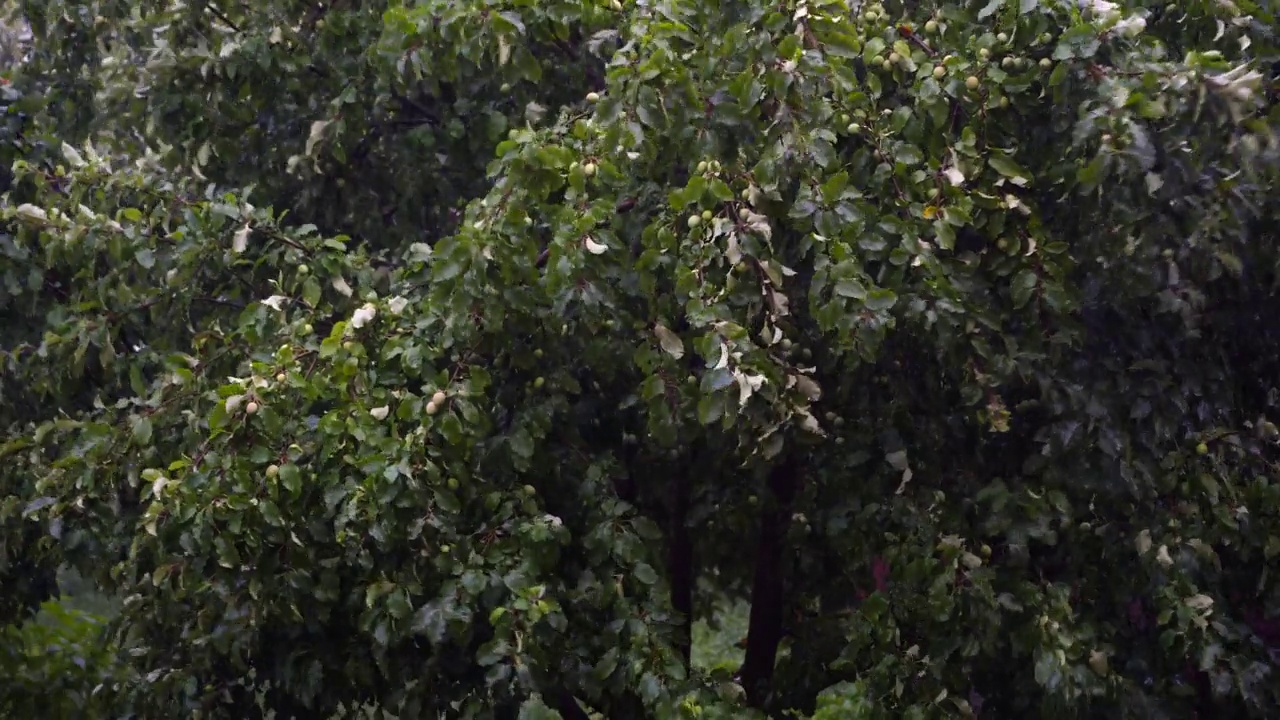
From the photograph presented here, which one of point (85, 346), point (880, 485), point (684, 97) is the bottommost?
point (880, 485)

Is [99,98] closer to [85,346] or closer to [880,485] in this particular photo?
[85,346]

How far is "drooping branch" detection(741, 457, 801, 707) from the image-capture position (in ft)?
14.1

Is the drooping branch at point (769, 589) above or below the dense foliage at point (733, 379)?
below

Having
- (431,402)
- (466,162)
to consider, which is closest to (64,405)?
(466,162)

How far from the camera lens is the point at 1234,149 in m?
3.17

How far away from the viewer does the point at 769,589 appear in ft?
15.0

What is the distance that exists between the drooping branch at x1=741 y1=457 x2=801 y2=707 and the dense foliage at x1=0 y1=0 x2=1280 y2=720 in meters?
0.21

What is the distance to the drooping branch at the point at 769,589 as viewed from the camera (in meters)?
4.30

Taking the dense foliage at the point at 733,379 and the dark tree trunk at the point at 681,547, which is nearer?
the dense foliage at the point at 733,379

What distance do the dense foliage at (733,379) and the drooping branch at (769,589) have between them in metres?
0.21

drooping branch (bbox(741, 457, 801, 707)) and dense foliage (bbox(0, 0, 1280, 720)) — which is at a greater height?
dense foliage (bbox(0, 0, 1280, 720))

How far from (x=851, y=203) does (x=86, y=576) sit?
2.69 meters

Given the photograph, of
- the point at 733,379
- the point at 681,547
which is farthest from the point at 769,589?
the point at 733,379

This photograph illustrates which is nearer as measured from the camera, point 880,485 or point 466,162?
point 880,485
